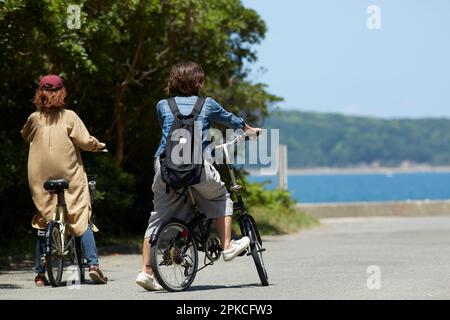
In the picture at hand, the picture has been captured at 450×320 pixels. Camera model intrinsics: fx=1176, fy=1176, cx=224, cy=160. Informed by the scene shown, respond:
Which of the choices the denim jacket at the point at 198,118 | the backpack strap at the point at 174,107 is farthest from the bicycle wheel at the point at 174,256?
the backpack strap at the point at 174,107

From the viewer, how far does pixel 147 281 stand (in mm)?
9625

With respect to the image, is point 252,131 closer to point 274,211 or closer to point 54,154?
point 54,154

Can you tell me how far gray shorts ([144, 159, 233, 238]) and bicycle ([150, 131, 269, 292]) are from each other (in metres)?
0.06

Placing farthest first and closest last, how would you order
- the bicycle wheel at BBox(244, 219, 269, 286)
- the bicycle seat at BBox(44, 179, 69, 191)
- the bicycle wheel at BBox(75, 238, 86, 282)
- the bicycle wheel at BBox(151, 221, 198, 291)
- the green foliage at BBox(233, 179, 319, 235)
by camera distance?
the green foliage at BBox(233, 179, 319, 235) → the bicycle wheel at BBox(75, 238, 86, 282) → the bicycle seat at BBox(44, 179, 69, 191) → the bicycle wheel at BBox(244, 219, 269, 286) → the bicycle wheel at BBox(151, 221, 198, 291)

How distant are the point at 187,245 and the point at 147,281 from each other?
17.8 inches

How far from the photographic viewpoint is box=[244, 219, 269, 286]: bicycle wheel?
32.6 ft

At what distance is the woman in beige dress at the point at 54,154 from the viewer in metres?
10.4

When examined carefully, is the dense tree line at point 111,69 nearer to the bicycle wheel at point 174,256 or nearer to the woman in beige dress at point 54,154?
the woman in beige dress at point 54,154

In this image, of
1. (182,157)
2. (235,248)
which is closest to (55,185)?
(182,157)

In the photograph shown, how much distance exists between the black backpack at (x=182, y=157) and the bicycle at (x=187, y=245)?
27 cm

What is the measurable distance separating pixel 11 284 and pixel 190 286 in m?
2.06

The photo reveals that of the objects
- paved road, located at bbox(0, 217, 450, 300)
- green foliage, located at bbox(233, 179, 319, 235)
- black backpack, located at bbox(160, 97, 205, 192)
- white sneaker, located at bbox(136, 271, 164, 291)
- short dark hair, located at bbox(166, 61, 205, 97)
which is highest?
short dark hair, located at bbox(166, 61, 205, 97)

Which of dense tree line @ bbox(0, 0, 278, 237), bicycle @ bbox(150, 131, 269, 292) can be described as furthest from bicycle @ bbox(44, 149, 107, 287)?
dense tree line @ bbox(0, 0, 278, 237)

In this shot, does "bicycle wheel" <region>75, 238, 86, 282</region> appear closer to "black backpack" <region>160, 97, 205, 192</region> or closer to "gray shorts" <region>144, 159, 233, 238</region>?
"gray shorts" <region>144, 159, 233, 238</region>
